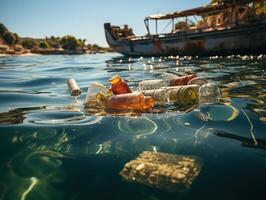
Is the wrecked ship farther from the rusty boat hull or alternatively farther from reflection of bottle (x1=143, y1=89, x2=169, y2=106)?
reflection of bottle (x1=143, y1=89, x2=169, y2=106)

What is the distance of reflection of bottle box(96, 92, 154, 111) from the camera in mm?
3598

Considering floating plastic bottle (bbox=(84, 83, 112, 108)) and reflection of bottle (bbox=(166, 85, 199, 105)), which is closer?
reflection of bottle (bbox=(166, 85, 199, 105))

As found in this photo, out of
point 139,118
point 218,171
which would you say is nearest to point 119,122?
point 139,118

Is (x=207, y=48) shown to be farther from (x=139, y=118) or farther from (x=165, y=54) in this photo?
(x=139, y=118)

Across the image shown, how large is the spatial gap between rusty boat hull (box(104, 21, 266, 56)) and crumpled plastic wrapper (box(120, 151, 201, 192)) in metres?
16.8

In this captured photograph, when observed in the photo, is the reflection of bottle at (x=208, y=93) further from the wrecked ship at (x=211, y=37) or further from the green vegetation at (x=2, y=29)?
the green vegetation at (x=2, y=29)

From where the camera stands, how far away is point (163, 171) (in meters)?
1.98

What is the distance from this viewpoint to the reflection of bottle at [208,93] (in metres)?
3.94

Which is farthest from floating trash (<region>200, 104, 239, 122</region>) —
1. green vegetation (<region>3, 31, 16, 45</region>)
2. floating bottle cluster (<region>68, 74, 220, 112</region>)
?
green vegetation (<region>3, 31, 16, 45</region>)

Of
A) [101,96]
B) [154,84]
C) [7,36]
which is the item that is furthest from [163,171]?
[7,36]

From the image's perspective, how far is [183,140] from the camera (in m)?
2.49

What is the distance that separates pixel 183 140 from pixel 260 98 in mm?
2089

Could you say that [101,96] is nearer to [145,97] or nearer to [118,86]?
[118,86]

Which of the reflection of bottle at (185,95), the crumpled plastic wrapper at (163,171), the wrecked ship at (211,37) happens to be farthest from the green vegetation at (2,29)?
the crumpled plastic wrapper at (163,171)
